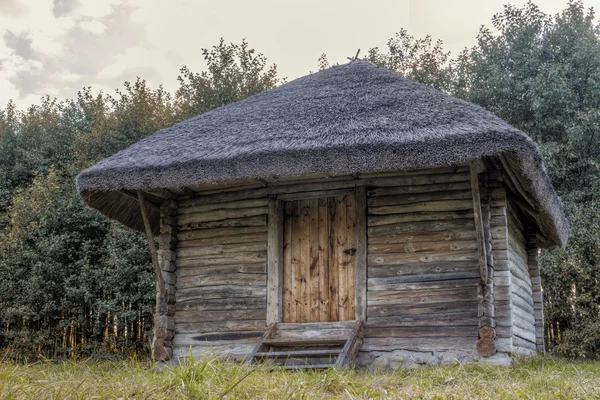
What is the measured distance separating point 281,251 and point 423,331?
6.44 feet

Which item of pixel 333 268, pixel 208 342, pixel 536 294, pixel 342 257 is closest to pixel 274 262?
pixel 333 268

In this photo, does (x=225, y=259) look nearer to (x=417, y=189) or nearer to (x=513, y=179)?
(x=417, y=189)

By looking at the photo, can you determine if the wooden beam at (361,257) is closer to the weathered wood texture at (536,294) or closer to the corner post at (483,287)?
the corner post at (483,287)

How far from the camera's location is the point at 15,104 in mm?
24797

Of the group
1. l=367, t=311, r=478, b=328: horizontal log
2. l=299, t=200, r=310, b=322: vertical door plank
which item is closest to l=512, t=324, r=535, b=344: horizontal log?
l=367, t=311, r=478, b=328: horizontal log

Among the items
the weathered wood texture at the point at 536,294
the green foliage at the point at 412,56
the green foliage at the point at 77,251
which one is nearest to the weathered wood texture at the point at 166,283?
the weathered wood texture at the point at 536,294

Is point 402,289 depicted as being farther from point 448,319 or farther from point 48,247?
point 48,247

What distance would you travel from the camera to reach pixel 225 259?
8.48m

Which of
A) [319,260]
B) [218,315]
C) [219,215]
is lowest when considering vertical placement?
[218,315]

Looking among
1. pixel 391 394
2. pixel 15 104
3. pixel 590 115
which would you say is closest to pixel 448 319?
pixel 391 394

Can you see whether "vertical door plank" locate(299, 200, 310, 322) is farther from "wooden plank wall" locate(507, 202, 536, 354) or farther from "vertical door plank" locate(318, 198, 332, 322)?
"wooden plank wall" locate(507, 202, 536, 354)

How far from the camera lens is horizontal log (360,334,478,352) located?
7207mm

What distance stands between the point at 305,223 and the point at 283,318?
1.18 m

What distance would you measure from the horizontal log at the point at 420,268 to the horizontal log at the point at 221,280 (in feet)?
4.60
